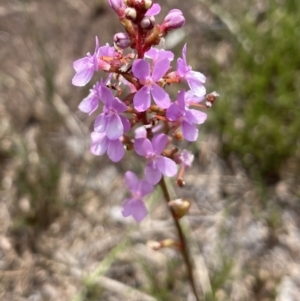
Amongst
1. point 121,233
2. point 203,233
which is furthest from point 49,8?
point 203,233

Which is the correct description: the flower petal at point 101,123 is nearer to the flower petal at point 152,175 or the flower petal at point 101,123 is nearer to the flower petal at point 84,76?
the flower petal at point 84,76

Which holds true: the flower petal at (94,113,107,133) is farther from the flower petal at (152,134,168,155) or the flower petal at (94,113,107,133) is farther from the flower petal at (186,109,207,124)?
the flower petal at (186,109,207,124)

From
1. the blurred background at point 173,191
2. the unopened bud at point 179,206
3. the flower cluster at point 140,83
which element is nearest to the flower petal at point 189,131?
the flower cluster at point 140,83

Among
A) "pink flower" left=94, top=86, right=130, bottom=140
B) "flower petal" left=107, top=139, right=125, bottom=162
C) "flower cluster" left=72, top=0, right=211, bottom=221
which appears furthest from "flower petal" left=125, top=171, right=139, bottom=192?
"pink flower" left=94, top=86, right=130, bottom=140

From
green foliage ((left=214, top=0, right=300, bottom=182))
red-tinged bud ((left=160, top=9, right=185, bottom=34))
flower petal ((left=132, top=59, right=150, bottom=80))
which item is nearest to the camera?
flower petal ((left=132, top=59, right=150, bottom=80))

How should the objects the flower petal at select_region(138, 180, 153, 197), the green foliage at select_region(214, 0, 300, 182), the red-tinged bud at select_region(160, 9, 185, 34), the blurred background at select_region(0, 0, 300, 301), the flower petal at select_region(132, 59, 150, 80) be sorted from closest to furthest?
the flower petal at select_region(132, 59, 150, 80)
the red-tinged bud at select_region(160, 9, 185, 34)
the flower petal at select_region(138, 180, 153, 197)
the blurred background at select_region(0, 0, 300, 301)
the green foliage at select_region(214, 0, 300, 182)

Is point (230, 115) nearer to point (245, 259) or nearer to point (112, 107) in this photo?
point (245, 259)

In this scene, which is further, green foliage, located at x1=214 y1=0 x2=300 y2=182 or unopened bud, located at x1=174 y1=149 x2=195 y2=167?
green foliage, located at x1=214 y1=0 x2=300 y2=182

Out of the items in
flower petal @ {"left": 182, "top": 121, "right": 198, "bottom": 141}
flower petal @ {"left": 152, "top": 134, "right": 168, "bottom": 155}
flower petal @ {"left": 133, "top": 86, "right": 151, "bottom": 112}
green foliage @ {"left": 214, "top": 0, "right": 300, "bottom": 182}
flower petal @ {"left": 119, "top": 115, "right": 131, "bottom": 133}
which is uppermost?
flower petal @ {"left": 133, "top": 86, "right": 151, "bottom": 112}
